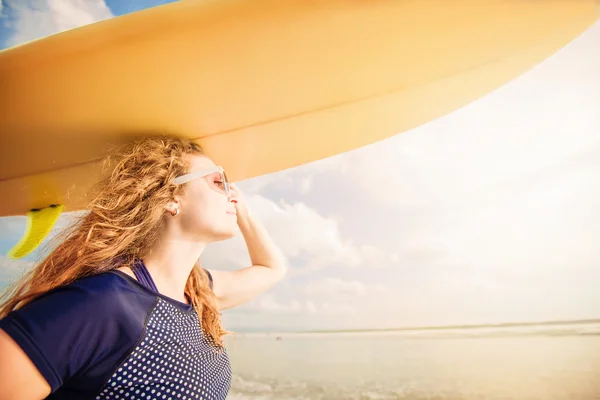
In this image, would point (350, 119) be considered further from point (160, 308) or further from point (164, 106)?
point (160, 308)

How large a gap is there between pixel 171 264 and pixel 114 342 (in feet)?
1.31

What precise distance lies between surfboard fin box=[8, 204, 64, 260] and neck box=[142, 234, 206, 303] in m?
0.67

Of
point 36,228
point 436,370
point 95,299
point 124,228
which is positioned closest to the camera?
point 95,299

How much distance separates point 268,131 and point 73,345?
123 centimetres

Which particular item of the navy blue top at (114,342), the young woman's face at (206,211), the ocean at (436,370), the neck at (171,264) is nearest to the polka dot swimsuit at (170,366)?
the navy blue top at (114,342)

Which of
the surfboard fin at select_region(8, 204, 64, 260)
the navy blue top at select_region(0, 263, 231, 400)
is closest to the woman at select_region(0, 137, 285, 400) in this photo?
the navy blue top at select_region(0, 263, 231, 400)

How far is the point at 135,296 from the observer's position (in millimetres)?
1011

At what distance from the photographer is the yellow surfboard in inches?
44.6

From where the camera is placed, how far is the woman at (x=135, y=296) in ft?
2.41

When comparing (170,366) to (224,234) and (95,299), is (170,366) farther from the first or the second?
(224,234)

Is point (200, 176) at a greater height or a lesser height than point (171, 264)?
greater

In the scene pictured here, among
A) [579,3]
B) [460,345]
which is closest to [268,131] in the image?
[579,3]

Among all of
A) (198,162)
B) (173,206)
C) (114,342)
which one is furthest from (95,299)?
(198,162)

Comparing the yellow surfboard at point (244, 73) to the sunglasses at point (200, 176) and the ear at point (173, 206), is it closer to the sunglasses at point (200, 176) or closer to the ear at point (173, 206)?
the sunglasses at point (200, 176)
